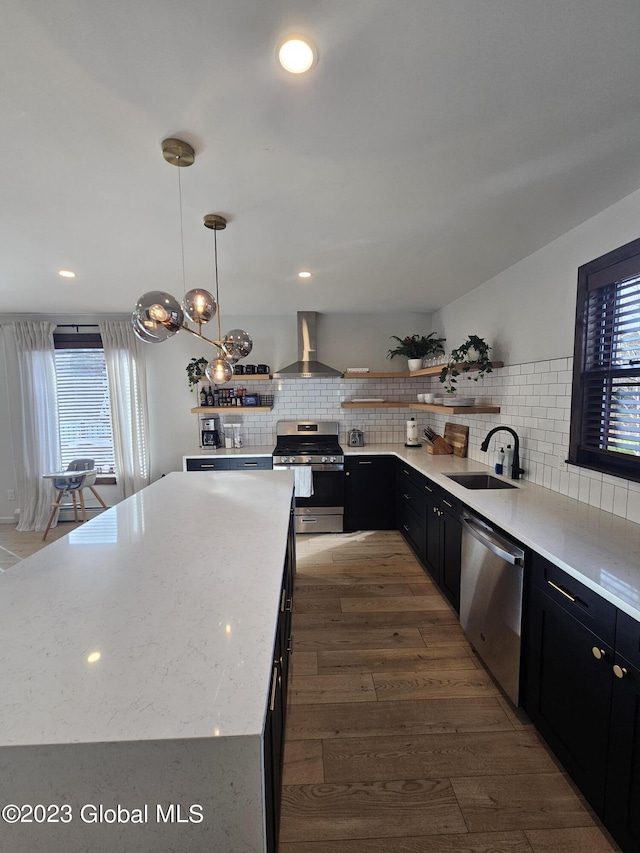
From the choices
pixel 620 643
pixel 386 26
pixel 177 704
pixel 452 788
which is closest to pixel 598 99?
pixel 386 26

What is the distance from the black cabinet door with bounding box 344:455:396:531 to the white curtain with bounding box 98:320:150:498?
101 inches

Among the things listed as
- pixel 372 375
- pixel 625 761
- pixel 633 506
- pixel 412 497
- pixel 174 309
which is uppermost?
pixel 174 309

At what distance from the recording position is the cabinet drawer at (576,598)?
121cm

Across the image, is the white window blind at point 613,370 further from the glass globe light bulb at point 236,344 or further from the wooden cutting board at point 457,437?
the glass globe light bulb at point 236,344

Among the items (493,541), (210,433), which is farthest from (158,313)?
(210,433)

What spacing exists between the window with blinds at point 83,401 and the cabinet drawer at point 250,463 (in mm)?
1766

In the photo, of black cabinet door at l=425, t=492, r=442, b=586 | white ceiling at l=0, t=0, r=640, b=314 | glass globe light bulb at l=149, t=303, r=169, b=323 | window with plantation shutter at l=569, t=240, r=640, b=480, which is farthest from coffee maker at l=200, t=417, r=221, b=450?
window with plantation shutter at l=569, t=240, r=640, b=480

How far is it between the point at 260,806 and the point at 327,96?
5.98 ft

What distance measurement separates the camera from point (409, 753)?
156 cm

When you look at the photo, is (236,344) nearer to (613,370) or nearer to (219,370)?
(219,370)

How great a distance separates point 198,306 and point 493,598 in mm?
2095

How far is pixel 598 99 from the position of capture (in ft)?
3.86

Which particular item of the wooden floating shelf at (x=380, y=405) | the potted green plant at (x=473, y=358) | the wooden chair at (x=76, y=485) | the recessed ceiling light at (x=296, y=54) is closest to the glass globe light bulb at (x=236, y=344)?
the recessed ceiling light at (x=296, y=54)

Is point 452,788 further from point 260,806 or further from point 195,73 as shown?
point 195,73
